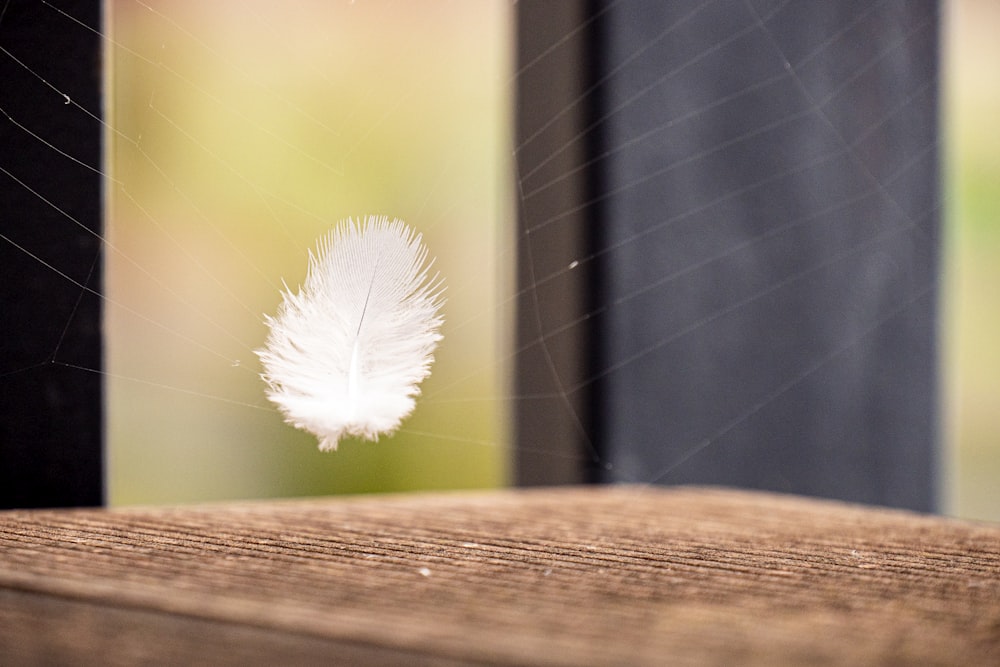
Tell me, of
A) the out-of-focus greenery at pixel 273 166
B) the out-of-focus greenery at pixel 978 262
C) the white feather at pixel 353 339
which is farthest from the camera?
the out-of-focus greenery at pixel 978 262

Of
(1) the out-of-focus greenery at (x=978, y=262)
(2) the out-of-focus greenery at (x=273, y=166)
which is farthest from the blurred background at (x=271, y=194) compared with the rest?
(1) the out-of-focus greenery at (x=978, y=262)

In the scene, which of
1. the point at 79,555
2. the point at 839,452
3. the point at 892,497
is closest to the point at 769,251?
the point at 839,452

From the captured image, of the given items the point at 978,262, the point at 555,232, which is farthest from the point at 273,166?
the point at 978,262

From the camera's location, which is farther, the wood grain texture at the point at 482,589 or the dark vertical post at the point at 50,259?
the dark vertical post at the point at 50,259

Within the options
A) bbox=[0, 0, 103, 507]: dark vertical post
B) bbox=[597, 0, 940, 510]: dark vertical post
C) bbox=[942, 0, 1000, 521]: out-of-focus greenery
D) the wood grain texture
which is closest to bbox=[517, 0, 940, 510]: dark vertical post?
bbox=[597, 0, 940, 510]: dark vertical post

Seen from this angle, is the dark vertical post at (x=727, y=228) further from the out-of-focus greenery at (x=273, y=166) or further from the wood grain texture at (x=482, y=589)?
the wood grain texture at (x=482, y=589)

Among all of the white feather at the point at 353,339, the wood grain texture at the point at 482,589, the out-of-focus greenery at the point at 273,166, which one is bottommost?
the wood grain texture at the point at 482,589

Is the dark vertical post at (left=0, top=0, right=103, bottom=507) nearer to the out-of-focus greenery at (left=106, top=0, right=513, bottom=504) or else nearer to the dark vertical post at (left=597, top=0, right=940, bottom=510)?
the out-of-focus greenery at (left=106, top=0, right=513, bottom=504)
